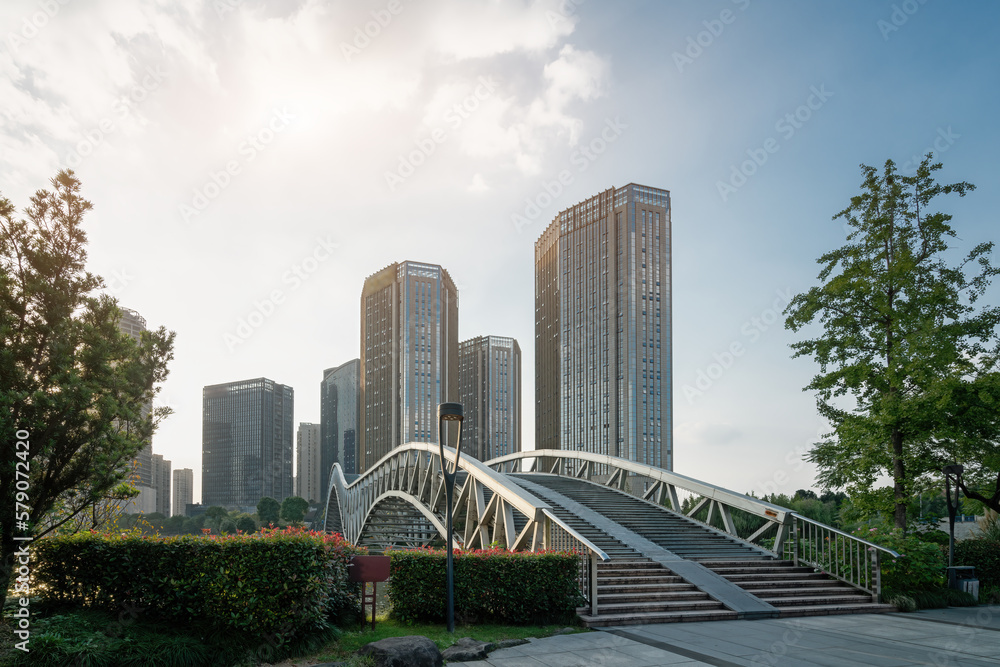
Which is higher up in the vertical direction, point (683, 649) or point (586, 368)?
point (586, 368)

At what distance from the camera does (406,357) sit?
131750 mm

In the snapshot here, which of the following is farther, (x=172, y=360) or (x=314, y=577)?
(x=172, y=360)

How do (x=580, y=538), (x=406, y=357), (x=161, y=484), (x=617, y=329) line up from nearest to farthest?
(x=580, y=538) < (x=617, y=329) < (x=406, y=357) < (x=161, y=484)

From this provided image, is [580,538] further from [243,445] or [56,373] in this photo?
[243,445]

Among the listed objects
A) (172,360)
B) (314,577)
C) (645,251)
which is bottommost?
(314,577)

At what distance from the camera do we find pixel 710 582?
42.1 ft

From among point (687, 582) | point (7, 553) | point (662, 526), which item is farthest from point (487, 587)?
point (662, 526)

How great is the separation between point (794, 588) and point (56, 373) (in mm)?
13276

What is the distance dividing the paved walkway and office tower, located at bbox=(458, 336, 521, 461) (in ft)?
530

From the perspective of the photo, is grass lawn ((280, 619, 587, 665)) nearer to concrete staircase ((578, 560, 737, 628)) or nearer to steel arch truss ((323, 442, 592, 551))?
concrete staircase ((578, 560, 737, 628))

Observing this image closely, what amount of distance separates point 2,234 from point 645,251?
350ft

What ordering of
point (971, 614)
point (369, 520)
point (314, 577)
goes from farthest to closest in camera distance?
1. point (369, 520)
2. point (971, 614)
3. point (314, 577)

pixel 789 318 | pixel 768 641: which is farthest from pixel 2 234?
pixel 789 318

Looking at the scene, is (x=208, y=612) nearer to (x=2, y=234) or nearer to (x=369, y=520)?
(x=2, y=234)
